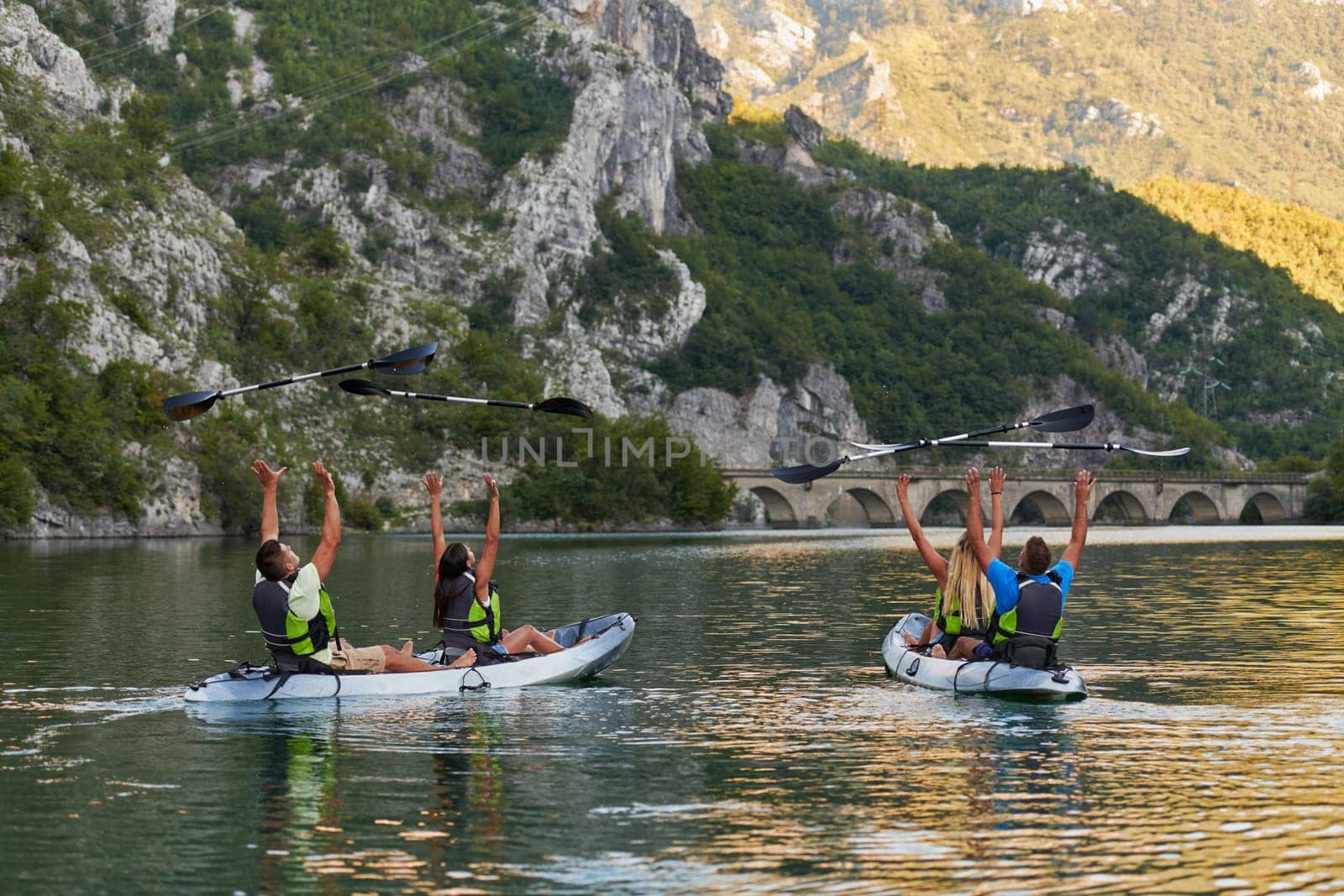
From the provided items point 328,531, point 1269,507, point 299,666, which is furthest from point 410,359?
point 1269,507

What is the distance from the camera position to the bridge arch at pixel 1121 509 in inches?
7037

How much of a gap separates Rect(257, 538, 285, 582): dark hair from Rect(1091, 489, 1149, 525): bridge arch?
529 feet

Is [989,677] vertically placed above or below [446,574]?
below

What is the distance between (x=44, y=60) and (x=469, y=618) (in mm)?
126465

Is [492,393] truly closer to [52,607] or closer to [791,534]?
[791,534]

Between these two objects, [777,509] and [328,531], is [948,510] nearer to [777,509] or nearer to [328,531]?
[777,509]

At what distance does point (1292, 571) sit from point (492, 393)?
338ft

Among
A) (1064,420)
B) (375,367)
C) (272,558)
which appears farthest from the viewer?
(1064,420)

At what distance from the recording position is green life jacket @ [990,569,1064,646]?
959 inches

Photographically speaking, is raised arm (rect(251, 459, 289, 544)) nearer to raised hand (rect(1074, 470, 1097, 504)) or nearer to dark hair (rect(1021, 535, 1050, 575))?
dark hair (rect(1021, 535, 1050, 575))

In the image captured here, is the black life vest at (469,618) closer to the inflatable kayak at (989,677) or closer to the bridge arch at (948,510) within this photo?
the inflatable kayak at (989,677)

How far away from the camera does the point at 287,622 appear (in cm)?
2386

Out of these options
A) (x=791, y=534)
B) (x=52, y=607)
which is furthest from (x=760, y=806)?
(x=791, y=534)

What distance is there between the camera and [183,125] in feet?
606
